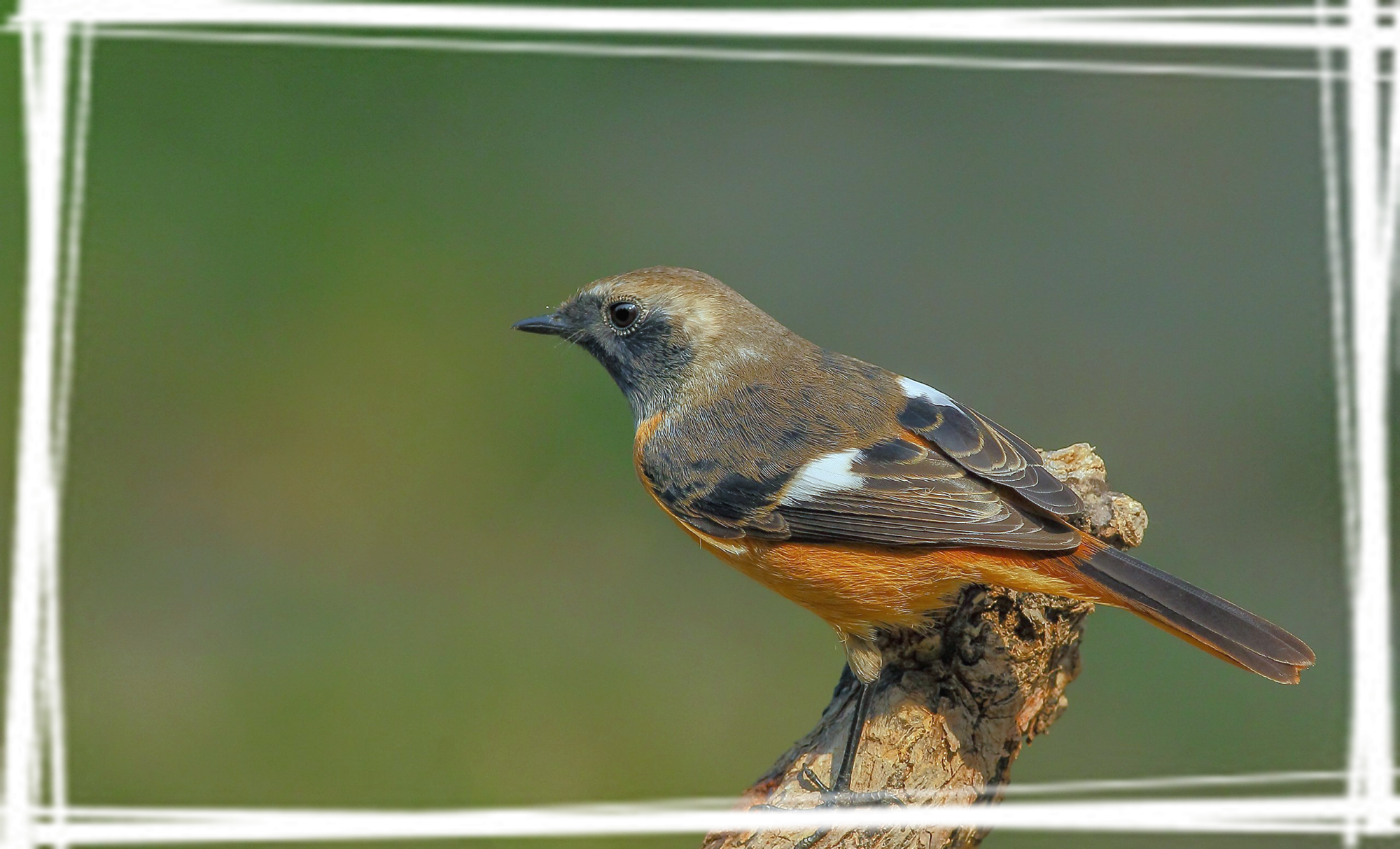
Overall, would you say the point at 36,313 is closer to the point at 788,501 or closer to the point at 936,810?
the point at 788,501

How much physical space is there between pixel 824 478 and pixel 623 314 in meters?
0.85

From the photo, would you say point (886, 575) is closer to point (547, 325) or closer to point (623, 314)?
point (623, 314)

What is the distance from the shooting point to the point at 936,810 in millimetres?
2662

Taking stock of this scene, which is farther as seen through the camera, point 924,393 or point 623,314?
point 623,314

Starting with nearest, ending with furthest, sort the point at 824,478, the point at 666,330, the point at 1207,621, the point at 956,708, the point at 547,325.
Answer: the point at 1207,621
the point at 956,708
the point at 824,478
the point at 666,330
the point at 547,325

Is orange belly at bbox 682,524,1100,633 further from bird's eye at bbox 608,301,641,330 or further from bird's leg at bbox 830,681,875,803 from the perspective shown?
bird's eye at bbox 608,301,641,330

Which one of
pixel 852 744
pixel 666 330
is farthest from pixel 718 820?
pixel 666 330

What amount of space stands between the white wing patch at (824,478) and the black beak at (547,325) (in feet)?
3.10

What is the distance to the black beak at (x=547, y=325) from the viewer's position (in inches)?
136

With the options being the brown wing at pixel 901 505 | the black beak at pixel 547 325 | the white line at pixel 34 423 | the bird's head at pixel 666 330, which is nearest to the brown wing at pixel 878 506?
the brown wing at pixel 901 505

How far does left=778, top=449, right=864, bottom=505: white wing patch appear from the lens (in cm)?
293

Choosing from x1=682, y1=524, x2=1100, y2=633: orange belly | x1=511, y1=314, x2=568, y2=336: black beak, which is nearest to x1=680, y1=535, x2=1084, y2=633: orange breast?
x1=682, y1=524, x2=1100, y2=633: orange belly

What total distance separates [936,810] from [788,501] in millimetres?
848

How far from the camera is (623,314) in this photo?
11.1 feet
